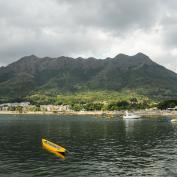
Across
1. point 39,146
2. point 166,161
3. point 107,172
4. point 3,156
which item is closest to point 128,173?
point 107,172

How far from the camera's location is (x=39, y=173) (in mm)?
69375

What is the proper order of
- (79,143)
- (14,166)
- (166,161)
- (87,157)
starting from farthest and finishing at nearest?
(79,143), (87,157), (166,161), (14,166)

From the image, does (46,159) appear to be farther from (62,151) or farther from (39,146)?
(39,146)

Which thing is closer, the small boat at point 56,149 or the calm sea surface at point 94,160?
the calm sea surface at point 94,160

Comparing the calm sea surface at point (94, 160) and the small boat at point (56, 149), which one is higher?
the small boat at point (56, 149)

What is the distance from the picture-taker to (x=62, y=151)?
92.1 meters

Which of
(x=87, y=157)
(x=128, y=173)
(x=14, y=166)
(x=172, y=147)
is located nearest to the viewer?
(x=128, y=173)

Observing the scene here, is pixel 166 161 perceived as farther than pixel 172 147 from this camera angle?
No

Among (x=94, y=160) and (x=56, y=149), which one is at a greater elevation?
(x=56, y=149)

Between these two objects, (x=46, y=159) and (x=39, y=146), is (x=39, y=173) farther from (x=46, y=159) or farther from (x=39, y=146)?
(x=39, y=146)

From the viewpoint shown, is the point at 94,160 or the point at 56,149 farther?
the point at 56,149

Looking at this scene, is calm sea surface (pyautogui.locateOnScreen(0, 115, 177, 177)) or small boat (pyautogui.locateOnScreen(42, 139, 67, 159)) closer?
calm sea surface (pyautogui.locateOnScreen(0, 115, 177, 177))

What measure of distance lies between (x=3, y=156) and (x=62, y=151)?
51.3 feet

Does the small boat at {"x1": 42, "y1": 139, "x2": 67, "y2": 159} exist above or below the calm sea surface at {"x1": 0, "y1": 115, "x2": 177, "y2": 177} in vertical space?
above
